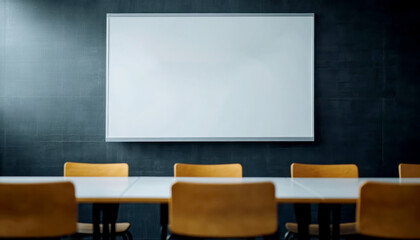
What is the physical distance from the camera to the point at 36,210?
4.84 feet

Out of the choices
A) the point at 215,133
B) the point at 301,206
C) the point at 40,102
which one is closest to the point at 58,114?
the point at 40,102

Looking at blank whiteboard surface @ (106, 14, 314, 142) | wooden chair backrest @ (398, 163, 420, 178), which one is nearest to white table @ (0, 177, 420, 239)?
wooden chair backrest @ (398, 163, 420, 178)

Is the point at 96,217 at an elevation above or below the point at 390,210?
below

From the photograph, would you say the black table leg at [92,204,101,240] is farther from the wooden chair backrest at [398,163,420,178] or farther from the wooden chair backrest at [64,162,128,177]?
the wooden chair backrest at [398,163,420,178]

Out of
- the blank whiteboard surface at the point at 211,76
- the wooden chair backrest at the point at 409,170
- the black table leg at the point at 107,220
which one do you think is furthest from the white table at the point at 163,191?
the blank whiteboard surface at the point at 211,76

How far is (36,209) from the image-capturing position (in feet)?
4.84

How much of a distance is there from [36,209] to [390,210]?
1.67m

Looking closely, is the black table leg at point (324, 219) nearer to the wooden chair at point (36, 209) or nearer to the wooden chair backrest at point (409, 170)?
the wooden chair backrest at point (409, 170)

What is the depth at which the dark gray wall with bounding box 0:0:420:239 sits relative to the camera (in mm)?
3551

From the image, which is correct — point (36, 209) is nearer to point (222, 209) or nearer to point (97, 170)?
point (222, 209)

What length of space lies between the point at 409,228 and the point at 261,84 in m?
2.25

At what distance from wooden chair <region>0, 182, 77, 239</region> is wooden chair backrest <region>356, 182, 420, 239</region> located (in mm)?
1398

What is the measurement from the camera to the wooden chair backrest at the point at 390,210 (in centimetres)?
151

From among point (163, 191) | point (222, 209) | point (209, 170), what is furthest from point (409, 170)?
point (163, 191)
